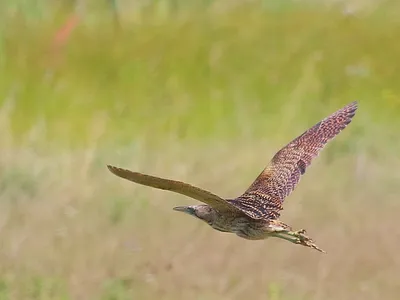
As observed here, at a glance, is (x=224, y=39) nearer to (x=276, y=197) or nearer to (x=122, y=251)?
(x=122, y=251)

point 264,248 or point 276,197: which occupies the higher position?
point 264,248

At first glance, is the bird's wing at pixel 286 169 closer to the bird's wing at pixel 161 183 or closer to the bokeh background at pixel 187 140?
the bird's wing at pixel 161 183

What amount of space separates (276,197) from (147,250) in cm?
175

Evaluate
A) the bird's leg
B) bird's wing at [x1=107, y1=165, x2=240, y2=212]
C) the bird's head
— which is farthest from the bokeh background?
bird's wing at [x1=107, y1=165, x2=240, y2=212]

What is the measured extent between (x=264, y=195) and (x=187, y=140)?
2.74m

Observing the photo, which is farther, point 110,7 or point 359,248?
point 110,7

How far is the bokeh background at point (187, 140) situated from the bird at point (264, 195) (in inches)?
51.2

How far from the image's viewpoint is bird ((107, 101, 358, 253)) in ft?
10.6

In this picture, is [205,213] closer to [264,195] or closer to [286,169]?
[264,195]

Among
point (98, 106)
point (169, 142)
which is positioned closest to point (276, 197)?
point (169, 142)

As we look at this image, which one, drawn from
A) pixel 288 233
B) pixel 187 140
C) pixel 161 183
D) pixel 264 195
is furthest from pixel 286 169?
pixel 187 140

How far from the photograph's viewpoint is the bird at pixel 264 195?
3.22m

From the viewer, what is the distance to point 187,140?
684cm

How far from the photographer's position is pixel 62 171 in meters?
6.30
